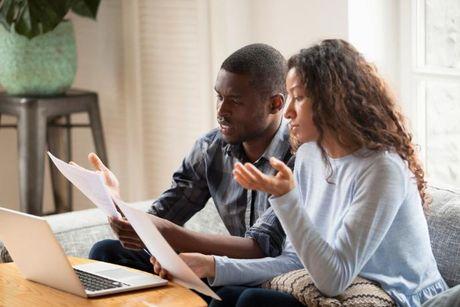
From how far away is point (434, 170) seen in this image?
2904 millimetres

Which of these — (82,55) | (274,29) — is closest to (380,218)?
(274,29)

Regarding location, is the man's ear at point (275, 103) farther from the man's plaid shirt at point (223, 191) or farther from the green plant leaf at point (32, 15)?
the green plant leaf at point (32, 15)

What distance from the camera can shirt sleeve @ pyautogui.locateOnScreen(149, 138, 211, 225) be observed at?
2.57 metres

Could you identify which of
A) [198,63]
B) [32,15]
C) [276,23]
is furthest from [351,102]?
[32,15]

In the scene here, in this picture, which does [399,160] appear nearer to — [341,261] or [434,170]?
[341,261]

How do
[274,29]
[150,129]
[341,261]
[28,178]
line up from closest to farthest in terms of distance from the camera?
[341,261]
[274,29]
[28,178]
[150,129]

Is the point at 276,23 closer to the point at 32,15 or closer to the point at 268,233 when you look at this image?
the point at 32,15

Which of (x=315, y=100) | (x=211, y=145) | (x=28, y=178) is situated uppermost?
(x=315, y=100)

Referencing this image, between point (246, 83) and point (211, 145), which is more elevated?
point (246, 83)

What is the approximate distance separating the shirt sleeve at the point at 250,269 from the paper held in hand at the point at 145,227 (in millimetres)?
100

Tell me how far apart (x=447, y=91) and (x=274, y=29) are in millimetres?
585

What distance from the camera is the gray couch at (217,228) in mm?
2258

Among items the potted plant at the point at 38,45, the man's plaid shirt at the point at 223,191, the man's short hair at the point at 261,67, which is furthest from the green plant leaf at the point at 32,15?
the man's short hair at the point at 261,67

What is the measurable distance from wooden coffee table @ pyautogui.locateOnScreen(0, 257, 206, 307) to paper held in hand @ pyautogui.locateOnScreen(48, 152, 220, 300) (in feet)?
0.08
